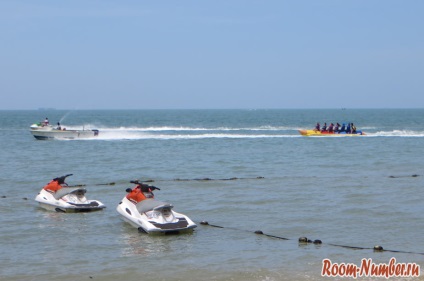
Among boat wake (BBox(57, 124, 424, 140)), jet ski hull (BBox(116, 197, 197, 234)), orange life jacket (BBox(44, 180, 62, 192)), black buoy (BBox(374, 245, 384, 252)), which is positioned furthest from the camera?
boat wake (BBox(57, 124, 424, 140))

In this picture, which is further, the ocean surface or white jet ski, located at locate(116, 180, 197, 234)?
white jet ski, located at locate(116, 180, 197, 234)

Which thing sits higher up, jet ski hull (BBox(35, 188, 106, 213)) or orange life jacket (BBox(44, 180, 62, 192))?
orange life jacket (BBox(44, 180, 62, 192))

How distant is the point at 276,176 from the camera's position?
28859 millimetres

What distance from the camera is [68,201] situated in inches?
773

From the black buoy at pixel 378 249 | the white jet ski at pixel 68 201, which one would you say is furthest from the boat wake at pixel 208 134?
the black buoy at pixel 378 249

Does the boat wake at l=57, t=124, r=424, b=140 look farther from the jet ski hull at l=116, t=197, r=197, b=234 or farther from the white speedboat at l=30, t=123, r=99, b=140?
the jet ski hull at l=116, t=197, r=197, b=234

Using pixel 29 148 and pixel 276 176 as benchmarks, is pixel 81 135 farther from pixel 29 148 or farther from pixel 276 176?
pixel 276 176

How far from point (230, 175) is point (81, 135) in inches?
1139

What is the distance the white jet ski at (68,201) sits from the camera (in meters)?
19.5

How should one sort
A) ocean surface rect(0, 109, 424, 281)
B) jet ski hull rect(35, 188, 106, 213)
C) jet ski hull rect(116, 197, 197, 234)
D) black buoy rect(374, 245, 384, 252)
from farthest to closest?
jet ski hull rect(35, 188, 106, 213), jet ski hull rect(116, 197, 197, 234), black buoy rect(374, 245, 384, 252), ocean surface rect(0, 109, 424, 281)

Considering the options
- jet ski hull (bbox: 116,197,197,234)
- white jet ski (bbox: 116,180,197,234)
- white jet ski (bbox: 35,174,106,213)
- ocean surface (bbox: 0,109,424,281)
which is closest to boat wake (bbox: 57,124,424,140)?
ocean surface (bbox: 0,109,424,281)

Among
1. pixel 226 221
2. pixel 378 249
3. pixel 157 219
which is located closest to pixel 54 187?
pixel 157 219

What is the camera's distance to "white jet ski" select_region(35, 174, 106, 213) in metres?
19.5

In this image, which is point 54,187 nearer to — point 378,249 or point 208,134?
point 378,249
